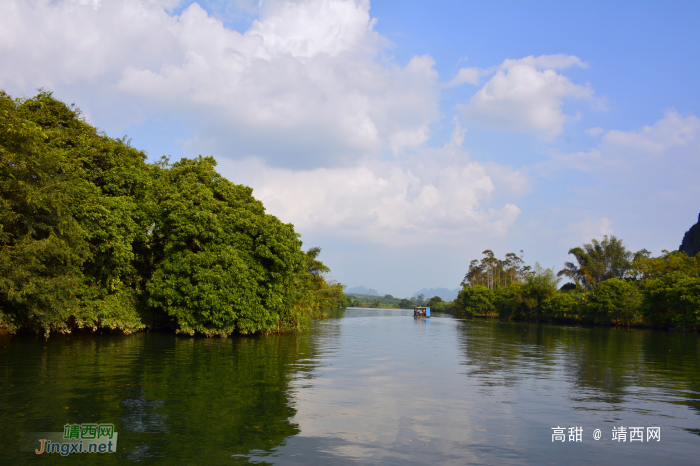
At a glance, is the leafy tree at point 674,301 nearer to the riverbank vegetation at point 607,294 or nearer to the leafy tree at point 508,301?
the riverbank vegetation at point 607,294

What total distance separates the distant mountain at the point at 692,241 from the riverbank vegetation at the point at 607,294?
1290 cm

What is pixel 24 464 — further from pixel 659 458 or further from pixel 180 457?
pixel 659 458

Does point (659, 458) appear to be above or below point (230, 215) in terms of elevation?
below

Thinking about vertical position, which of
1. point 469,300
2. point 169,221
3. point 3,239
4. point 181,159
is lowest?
point 469,300

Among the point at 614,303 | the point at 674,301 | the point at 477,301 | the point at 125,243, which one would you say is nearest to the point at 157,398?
the point at 125,243

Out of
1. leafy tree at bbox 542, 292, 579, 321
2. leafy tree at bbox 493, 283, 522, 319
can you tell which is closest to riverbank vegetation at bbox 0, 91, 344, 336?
leafy tree at bbox 542, 292, 579, 321

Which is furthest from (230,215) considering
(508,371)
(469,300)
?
(469,300)

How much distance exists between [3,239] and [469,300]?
108m

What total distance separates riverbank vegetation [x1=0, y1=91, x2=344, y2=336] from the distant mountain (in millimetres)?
108878

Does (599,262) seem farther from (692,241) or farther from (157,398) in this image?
(157,398)

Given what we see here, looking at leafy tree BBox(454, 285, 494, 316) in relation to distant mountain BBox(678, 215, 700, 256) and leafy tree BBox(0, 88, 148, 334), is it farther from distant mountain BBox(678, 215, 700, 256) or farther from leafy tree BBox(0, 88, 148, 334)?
leafy tree BBox(0, 88, 148, 334)

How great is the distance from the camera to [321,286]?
78000 mm

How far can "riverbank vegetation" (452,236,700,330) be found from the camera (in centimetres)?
6352

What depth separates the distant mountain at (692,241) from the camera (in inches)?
4136
